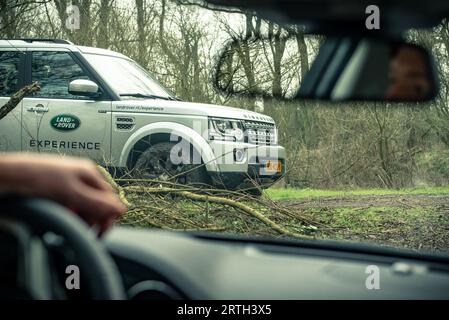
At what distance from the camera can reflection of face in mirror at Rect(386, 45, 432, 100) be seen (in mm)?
1918

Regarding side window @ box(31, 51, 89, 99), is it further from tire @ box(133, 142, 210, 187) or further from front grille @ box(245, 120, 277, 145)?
front grille @ box(245, 120, 277, 145)

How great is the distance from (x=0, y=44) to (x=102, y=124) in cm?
64

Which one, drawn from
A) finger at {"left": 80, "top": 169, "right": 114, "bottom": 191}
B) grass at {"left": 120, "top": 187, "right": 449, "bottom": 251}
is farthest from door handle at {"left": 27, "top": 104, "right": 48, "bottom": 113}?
finger at {"left": 80, "top": 169, "right": 114, "bottom": 191}

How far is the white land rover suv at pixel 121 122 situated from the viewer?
3758 mm

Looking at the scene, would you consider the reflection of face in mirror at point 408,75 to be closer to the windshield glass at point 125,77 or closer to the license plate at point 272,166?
the windshield glass at point 125,77

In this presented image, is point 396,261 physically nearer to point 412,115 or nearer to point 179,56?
point 179,56

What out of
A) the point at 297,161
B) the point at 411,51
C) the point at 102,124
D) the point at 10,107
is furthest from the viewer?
the point at 297,161

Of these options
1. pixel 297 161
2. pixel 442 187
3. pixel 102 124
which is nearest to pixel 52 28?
pixel 102 124

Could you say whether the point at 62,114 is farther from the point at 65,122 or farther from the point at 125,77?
the point at 125,77

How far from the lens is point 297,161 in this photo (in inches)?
214

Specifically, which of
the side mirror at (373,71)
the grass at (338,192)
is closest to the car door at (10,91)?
the grass at (338,192)

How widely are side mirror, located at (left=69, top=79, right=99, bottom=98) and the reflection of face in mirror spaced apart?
6.57ft

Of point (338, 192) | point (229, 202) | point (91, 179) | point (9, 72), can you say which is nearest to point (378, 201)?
point (338, 192)

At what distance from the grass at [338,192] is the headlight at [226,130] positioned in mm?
357
